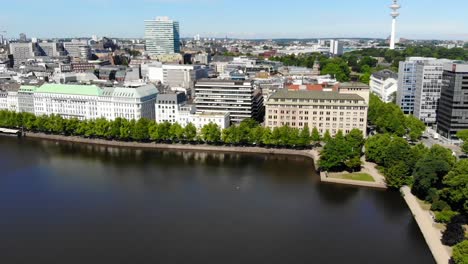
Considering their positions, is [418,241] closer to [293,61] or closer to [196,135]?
[196,135]

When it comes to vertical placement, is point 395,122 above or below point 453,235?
above

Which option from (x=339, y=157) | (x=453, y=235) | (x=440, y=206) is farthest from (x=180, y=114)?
(x=453, y=235)

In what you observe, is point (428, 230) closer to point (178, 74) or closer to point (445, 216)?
point (445, 216)

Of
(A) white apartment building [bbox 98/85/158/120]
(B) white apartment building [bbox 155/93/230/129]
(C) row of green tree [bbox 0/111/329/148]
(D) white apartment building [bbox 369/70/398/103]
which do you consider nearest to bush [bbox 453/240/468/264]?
(C) row of green tree [bbox 0/111/329/148]

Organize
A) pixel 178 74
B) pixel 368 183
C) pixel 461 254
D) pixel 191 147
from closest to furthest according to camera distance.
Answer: pixel 461 254, pixel 368 183, pixel 191 147, pixel 178 74

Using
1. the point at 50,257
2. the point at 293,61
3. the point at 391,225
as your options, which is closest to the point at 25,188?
the point at 50,257

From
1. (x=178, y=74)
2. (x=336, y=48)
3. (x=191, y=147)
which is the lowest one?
(x=191, y=147)
